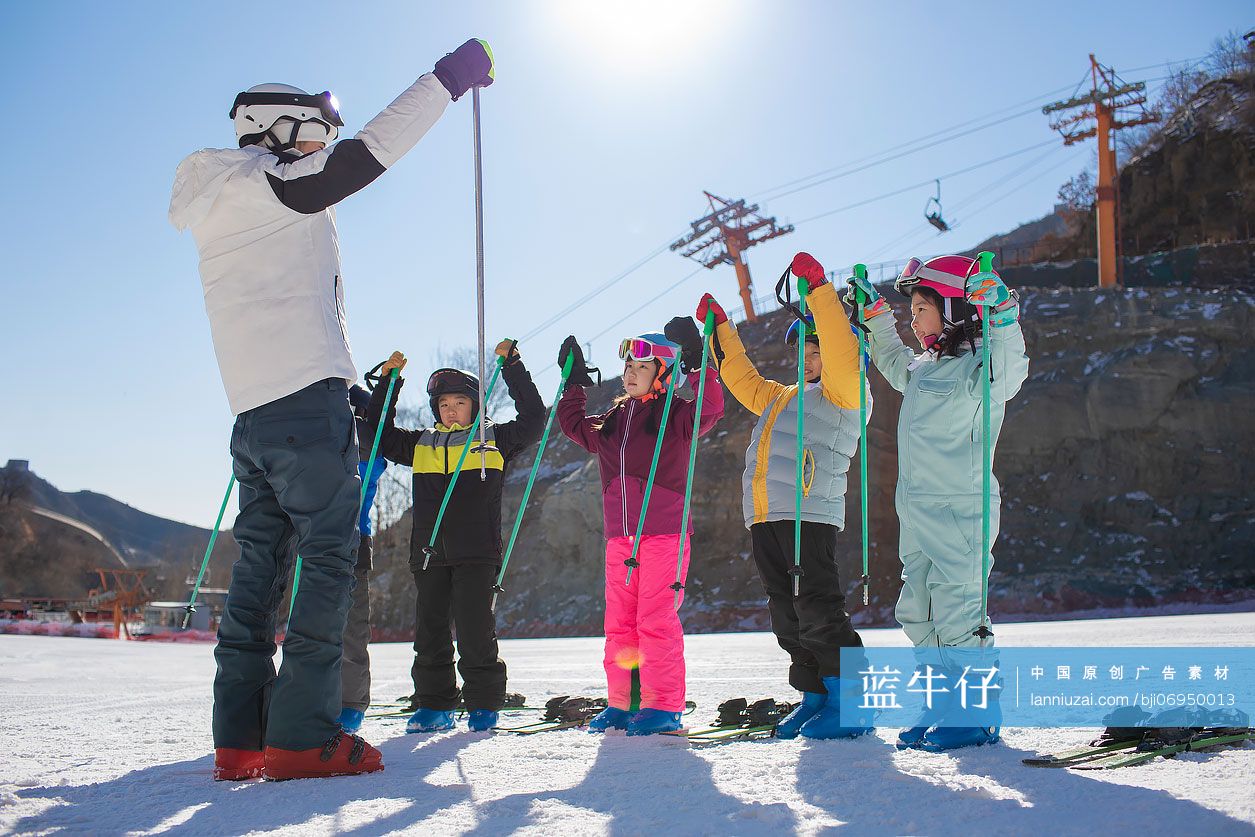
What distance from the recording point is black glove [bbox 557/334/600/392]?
4.92 metres

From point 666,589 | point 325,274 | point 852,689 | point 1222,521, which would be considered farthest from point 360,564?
point 1222,521

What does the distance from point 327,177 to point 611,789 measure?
1987 mm

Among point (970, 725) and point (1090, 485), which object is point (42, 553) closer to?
point (1090, 485)

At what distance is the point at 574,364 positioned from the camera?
4934 mm

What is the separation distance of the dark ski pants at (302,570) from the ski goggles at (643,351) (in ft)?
6.12

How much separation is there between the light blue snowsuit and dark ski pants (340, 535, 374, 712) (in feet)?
8.36

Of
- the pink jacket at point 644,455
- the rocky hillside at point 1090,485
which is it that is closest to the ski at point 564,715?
the pink jacket at point 644,455

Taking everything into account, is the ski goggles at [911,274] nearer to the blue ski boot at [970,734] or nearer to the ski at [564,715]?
the blue ski boot at [970,734]

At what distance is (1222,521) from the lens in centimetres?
2067

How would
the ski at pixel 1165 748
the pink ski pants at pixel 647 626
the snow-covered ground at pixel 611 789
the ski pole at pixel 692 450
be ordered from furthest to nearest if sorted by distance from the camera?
the ski pole at pixel 692 450 → the pink ski pants at pixel 647 626 → the ski at pixel 1165 748 → the snow-covered ground at pixel 611 789

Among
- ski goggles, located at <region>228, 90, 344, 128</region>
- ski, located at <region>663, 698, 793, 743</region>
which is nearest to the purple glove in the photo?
ski goggles, located at <region>228, 90, 344, 128</region>

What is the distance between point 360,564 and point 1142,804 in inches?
145

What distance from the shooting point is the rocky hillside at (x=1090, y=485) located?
2011 cm

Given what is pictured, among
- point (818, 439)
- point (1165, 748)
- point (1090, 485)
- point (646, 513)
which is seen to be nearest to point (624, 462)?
point (646, 513)
